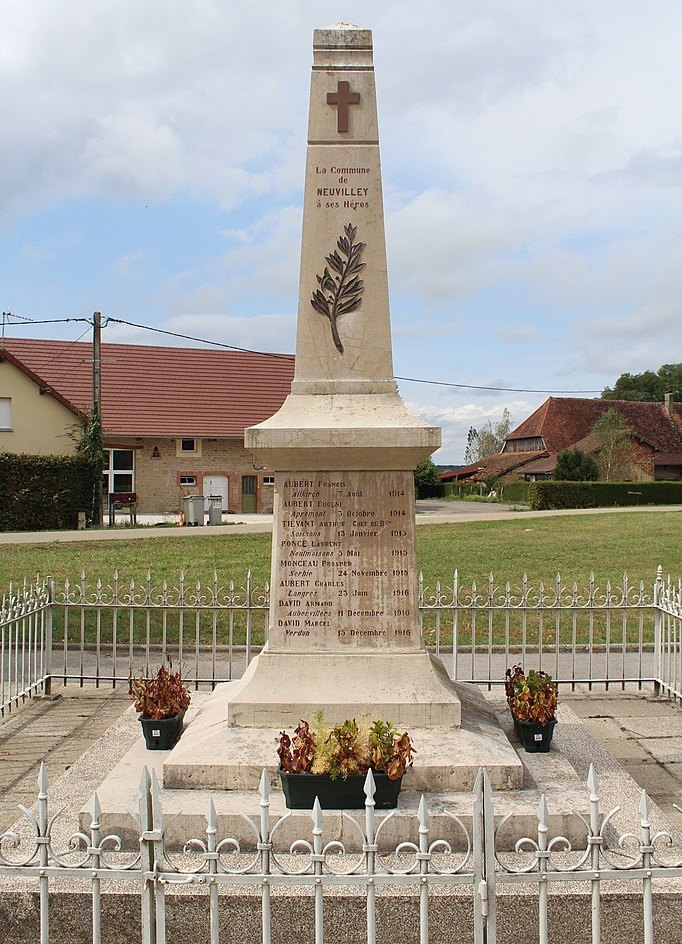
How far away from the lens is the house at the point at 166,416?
109ft

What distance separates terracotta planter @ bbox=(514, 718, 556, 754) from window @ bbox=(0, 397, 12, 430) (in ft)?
88.8

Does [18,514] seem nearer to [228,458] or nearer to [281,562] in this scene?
[228,458]

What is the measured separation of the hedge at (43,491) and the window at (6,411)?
3.59 meters

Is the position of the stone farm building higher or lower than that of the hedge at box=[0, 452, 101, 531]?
higher

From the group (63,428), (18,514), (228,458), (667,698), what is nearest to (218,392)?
(228,458)

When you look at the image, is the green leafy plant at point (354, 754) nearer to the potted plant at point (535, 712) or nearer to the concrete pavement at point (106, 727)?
the potted plant at point (535, 712)

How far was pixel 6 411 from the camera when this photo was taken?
29344mm

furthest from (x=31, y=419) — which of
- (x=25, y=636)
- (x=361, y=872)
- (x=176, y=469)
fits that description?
(x=361, y=872)

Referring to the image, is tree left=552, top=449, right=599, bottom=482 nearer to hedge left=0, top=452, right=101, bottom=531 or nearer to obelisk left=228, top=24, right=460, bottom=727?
hedge left=0, top=452, right=101, bottom=531

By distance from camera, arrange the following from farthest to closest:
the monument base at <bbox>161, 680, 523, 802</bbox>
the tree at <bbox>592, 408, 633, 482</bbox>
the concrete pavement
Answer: the tree at <bbox>592, 408, 633, 482</bbox>, the concrete pavement, the monument base at <bbox>161, 680, 523, 802</bbox>

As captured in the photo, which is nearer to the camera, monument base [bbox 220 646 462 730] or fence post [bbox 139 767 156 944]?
fence post [bbox 139 767 156 944]

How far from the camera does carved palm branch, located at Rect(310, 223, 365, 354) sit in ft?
19.3

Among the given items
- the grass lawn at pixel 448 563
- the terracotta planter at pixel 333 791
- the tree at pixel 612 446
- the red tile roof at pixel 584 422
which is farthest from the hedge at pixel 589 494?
the terracotta planter at pixel 333 791

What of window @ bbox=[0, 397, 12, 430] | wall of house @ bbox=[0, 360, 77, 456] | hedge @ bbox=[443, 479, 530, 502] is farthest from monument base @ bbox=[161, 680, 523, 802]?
hedge @ bbox=[443, 479, 530, 502]
